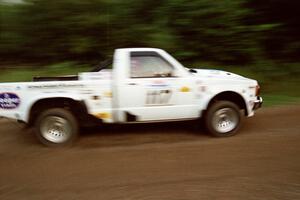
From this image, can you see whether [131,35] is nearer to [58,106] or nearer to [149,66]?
[149,66]

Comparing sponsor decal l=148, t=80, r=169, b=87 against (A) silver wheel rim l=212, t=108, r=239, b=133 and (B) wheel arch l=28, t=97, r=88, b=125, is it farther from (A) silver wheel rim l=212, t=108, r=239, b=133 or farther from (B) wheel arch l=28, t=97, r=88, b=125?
(B) wheel arch l=28, t=97, r=88, b=125

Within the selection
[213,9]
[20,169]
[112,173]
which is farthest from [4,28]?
[112,173]

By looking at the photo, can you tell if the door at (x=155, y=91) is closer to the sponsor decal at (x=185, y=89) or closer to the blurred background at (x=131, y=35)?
the sponsor decal at (x=185, y=89)

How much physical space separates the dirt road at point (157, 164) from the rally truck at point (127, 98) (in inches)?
15.4

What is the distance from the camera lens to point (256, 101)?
828 centimetres

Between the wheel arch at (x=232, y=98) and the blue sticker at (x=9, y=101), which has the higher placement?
the blue sticker at (x=9, y=101)

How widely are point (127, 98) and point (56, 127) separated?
1374mm

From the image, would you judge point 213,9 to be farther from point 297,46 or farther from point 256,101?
point 256,101

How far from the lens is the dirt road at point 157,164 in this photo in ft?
18.1

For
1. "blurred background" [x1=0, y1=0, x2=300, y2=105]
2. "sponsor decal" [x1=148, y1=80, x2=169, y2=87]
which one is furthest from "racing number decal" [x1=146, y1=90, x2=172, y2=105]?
"blurred background" [x1=0, y1=0, x2=300, y2=105]

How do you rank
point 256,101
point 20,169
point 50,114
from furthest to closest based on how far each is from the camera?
point 256,101 < point 50,114 < point 20,169

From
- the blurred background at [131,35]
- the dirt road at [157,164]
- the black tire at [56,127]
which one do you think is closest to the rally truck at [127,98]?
the black tire at [56,127]

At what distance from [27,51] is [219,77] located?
802cm

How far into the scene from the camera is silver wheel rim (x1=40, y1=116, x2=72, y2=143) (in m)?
7.77
